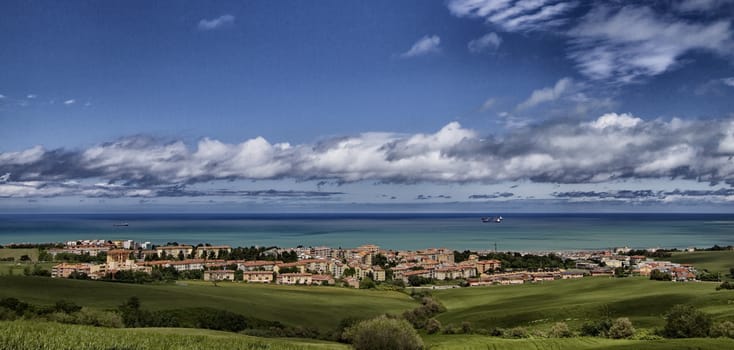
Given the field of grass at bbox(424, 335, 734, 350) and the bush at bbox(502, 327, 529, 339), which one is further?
the bush at bbox(502, 327, 529, 339)

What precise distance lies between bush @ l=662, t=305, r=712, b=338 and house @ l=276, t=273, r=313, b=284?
226 feet

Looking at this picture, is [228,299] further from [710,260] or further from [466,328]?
[710,260]

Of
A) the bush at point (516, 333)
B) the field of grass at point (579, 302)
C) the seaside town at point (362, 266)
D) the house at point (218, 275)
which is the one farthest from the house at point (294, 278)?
the bush at point (516, 333)

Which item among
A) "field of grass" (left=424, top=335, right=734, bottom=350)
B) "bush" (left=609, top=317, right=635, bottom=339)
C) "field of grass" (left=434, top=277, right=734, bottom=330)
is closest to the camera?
"field of grass" (left=424, top=335, right=734, bottom=350)

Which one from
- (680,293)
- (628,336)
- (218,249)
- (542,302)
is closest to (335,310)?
(542,302)

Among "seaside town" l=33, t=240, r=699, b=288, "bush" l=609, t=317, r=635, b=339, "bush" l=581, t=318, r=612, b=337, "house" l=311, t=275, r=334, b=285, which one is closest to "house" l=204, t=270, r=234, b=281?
"seaside town" l=33, t=240, r=699, b=288

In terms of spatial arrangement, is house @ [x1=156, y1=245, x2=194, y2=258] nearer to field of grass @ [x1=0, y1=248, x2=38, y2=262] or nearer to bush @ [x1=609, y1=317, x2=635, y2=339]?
field of grass @ [x1=0, y1=248, x2=38, y2=262]

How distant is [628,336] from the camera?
4262cm

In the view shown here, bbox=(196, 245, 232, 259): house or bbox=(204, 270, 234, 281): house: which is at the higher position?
bbox=(196, 245, 232, 259): house

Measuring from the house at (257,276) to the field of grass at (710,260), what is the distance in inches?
3214

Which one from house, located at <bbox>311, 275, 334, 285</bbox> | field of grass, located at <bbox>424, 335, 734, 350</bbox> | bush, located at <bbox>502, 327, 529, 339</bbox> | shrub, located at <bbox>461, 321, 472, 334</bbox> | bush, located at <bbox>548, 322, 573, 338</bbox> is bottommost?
house, located at <bbox>311, 275, 334, 285</bbox>

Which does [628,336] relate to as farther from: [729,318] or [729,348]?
[729,348]

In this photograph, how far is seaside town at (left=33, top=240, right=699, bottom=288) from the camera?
101m

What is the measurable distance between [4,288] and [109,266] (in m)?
48.4
